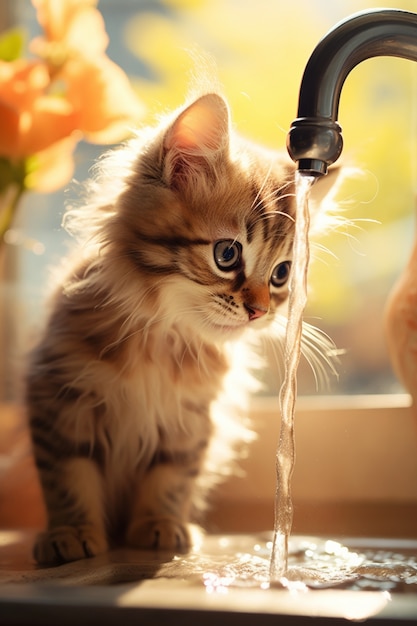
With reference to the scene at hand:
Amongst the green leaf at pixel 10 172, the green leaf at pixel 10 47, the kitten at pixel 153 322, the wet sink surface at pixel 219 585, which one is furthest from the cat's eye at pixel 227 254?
the green leaf at pixel 10 47

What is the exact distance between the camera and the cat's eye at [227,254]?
40.5 inches

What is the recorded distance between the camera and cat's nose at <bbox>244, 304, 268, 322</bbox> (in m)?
1.05

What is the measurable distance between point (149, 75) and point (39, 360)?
3.16 feet

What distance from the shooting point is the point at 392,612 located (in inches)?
23.4

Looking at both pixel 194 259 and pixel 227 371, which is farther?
pixel 227 371

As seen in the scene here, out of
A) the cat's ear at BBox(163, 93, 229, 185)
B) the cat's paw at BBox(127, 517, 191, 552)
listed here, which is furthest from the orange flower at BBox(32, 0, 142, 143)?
the cat's paw at BBox(127, 517, 191, 552)

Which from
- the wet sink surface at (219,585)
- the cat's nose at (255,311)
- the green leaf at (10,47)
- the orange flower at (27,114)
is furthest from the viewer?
the green leaf at (10,47)

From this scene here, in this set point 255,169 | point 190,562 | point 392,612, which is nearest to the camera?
point 392,612

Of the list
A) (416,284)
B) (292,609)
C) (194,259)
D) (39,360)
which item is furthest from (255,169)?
(292,609)

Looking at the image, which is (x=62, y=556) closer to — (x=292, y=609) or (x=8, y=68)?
(x=292, y=609)

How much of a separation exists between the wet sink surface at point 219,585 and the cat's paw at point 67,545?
2cm

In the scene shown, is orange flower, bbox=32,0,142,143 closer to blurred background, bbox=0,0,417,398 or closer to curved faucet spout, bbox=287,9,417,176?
blurred background, bbox=0,0,417,398

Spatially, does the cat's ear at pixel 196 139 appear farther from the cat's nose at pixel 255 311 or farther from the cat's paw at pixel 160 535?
the cat's paw at pixel 160 535

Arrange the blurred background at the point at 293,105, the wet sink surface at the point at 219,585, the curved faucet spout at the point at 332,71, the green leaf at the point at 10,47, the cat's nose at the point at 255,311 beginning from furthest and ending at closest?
the blurred background at the point at 293,105 < the green leaf at the point at 10,47 < the cat's nose at the point at 255,311 < the curved faucet spout at the point at 332,71 < the wet sink surface at the point at 219,585
